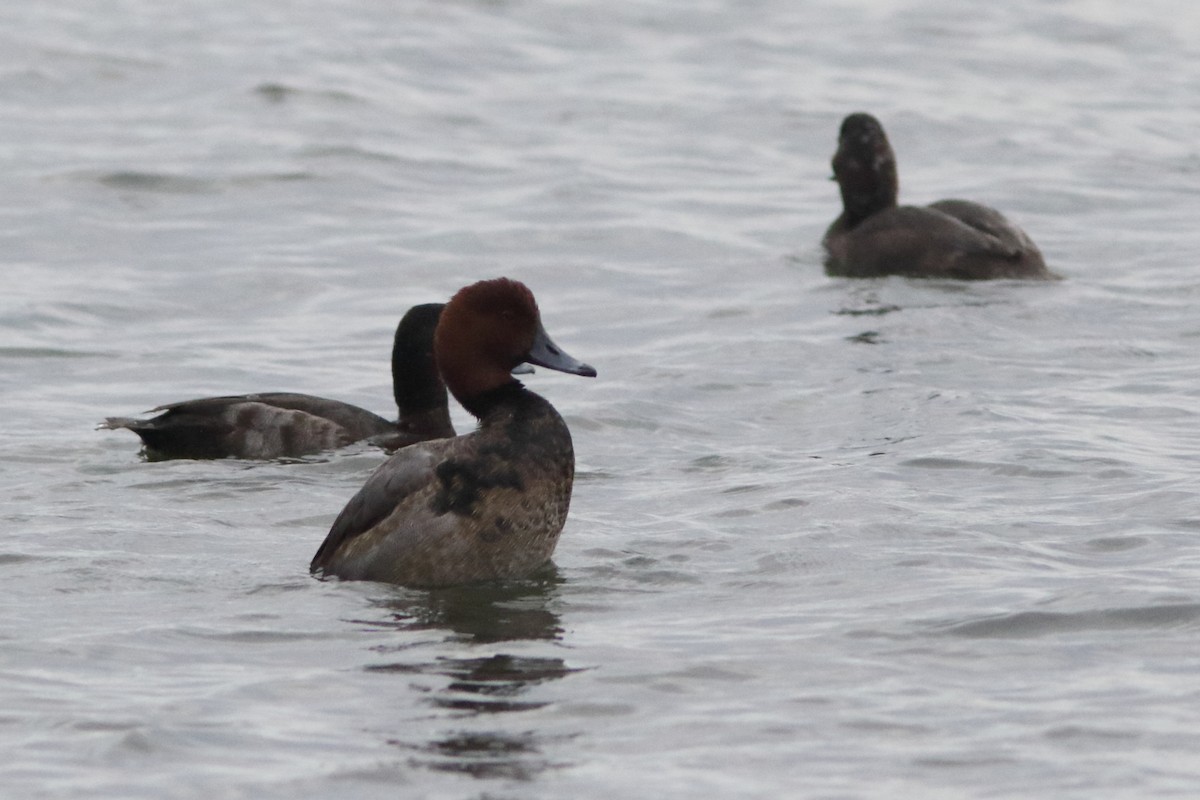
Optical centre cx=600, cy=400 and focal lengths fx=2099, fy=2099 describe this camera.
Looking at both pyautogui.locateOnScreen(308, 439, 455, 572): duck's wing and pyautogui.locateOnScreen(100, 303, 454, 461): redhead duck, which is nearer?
pyautogui.locateOnScreen(308, 439, 455, 572): duck's wing

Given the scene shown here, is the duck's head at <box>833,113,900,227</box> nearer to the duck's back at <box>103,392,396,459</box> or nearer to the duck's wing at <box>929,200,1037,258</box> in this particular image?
the duck's wing at <box>929,200,1037,258</box>

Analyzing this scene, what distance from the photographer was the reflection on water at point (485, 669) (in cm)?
634

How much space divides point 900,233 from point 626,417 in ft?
13.9

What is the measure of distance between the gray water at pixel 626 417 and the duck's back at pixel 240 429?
0.15 metres

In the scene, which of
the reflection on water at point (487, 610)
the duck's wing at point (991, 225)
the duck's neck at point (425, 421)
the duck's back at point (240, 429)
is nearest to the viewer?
the reflection on water at point (487, 610)

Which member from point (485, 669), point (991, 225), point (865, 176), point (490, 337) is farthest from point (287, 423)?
point (865, 176)

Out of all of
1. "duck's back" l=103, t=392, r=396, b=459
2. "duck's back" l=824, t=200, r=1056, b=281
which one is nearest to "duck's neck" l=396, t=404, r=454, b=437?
"duck's back" l=103, t=392, r=396, b=459

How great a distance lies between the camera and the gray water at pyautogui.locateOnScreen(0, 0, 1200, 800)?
6.55 m

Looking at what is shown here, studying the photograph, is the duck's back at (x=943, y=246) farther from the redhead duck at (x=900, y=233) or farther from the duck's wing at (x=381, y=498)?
the duck's wing at (x=381, y=498)

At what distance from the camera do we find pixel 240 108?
73.6ft

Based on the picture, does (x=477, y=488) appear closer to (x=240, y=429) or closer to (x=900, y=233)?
(x=240, y=429)

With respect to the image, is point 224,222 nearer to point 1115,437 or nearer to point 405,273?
point 405,273

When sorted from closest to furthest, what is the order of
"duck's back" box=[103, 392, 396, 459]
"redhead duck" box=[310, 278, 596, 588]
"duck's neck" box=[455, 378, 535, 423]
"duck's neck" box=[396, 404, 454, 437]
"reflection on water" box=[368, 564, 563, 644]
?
"reflection on water" box=[368, 564, 563, 644], "redhead duck" box=[310, 278, 596, 588], "duck's neck" box=[455, 378, 535, 423], "duck's back" box=[103, 392, 396, 459], "duck's neck" box=[396, 404, 454, 437]

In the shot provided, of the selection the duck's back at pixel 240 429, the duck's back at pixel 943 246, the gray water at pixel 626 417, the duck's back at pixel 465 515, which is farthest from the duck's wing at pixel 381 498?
the duck's back at pixel 943 246
